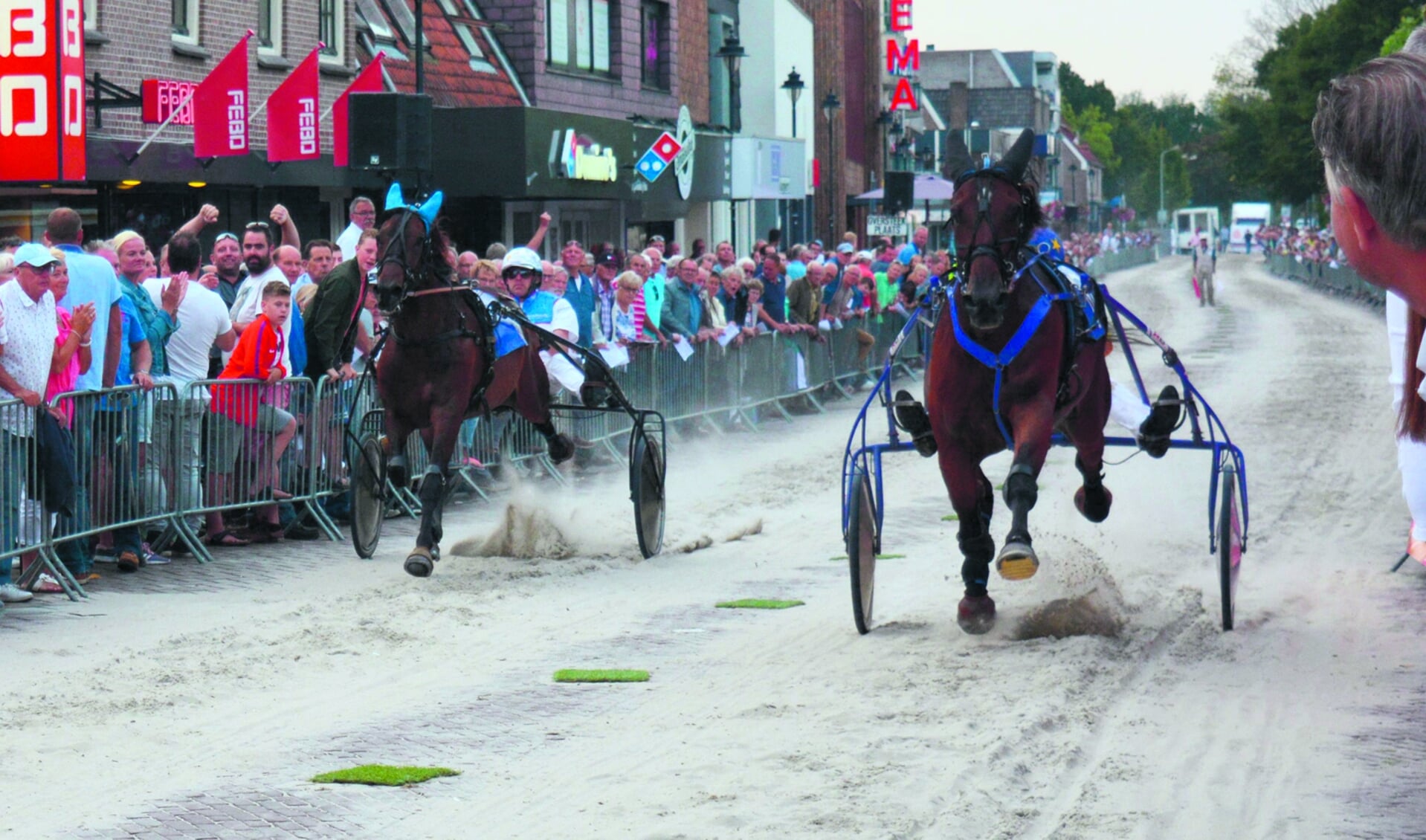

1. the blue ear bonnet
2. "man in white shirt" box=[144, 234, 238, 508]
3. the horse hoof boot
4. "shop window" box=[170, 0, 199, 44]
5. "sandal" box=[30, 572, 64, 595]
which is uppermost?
"shop window" box=[170, 0, 199, 44]

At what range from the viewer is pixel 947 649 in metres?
7.90

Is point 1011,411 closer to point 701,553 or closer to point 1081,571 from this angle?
point 1081,571

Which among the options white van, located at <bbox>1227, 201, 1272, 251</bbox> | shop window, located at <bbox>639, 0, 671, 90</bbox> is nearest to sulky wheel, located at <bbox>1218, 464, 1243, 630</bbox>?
shop window, located at <bbox>639, 0, 671, 90</bbox>

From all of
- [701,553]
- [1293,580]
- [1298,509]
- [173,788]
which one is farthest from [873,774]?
[1298,509]

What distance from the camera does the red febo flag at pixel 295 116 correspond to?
59.8 ft

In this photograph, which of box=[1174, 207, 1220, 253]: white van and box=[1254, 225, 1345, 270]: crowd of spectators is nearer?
box=[1254, 225, 1345, 270]: crowd of spectators

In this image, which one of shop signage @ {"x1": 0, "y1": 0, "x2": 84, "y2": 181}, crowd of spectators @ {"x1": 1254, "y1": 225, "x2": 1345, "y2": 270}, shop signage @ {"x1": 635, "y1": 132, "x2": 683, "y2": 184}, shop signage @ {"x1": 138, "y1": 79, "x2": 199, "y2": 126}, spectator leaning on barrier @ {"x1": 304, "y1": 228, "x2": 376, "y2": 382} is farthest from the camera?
crowd of spectators @ {"x1": 1254, "y1": 225, "x2": 1345, "y2": 270}

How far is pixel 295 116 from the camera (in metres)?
18.3

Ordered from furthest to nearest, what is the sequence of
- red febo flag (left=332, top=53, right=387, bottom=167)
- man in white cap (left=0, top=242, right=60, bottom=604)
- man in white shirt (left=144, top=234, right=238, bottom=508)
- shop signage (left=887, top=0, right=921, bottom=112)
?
1. shop signage (left=887, top=0, right=921, bottom=112)
2. red febo flag (left=332, top=53, right=387, bottom=167)
3. man in white shirt (left=144, top=234, right=238, bottom=508)
4. man in white cap (left=0, top=242, right=60, bottom=604)

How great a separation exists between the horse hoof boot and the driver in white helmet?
125 inches

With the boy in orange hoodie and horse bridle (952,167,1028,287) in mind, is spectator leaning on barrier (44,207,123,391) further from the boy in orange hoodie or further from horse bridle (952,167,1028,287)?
horse bridle (952,167,1028,287)

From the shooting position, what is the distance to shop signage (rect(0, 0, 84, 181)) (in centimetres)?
1432

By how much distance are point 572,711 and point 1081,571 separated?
3.22m

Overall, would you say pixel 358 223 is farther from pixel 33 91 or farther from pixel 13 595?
pixel 13 595
